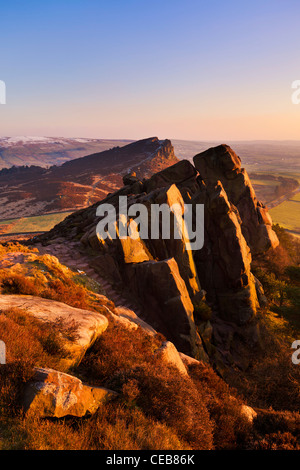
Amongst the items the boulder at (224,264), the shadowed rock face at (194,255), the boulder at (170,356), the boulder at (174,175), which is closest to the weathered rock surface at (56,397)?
the boulder at (170,356)

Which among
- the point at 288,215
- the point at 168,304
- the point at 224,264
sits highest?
the point at 224,264

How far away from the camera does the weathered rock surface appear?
4.86 metres

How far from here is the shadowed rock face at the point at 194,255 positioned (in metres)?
16.8

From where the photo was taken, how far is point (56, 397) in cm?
497

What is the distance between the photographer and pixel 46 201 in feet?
366

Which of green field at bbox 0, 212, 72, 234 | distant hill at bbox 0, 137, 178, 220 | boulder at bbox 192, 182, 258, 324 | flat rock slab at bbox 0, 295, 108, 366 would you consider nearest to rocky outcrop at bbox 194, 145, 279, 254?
boulder at bbox 192, 182, 258, 324

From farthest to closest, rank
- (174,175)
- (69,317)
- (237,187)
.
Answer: (237,187) → (174,175) → (69,317)

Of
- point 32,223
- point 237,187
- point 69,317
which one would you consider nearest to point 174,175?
point 237,187

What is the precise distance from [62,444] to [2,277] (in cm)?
797

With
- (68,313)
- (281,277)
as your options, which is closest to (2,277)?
(68,313)

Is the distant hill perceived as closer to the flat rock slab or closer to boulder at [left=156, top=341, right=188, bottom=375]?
the flat rock slab

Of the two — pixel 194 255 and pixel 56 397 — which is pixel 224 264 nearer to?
pixel 194 255

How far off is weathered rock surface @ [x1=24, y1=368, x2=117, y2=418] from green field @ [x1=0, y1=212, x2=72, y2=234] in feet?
255

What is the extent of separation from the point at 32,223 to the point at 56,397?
92672 mm
